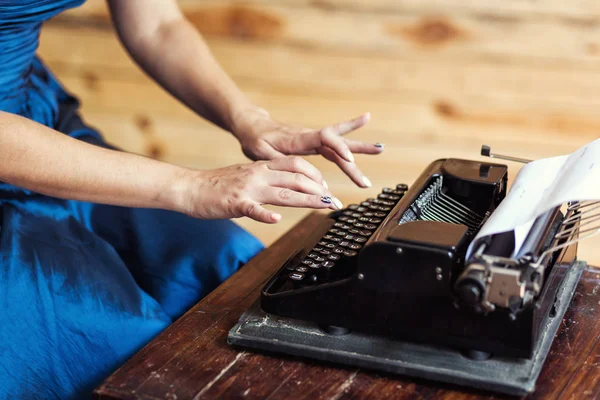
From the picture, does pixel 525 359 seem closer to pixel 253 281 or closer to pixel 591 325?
pixel 591 325

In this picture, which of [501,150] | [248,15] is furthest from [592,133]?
[248,15]

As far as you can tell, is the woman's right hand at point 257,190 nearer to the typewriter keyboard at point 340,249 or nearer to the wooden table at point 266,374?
the typewriter keyboard at point 340,249

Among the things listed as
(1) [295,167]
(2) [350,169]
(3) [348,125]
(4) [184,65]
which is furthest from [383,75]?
(1) [295,167]

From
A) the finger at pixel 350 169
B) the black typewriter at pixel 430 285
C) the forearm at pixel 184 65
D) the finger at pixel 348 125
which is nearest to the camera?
the black typewriter at pixel 430 285

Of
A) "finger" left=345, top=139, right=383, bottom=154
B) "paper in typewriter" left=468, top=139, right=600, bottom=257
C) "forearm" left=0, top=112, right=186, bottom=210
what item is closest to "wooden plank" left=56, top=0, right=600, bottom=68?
"finger" left=345, top=139, right=383, bottom=154

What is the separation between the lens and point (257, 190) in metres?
1.10

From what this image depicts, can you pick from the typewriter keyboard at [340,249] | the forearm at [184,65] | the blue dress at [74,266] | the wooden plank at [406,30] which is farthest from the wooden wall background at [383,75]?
the typewriter keyboard at [340,249]

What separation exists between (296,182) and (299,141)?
32 cm

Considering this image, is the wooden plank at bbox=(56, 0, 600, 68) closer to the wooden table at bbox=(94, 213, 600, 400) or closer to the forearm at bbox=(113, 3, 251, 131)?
the forearm at bbox=(113, 3, 251, 131)

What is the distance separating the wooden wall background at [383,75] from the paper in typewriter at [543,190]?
62.7 inches

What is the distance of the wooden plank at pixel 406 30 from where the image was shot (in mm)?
2627

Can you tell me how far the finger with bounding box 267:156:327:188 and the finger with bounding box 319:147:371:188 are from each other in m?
0.18

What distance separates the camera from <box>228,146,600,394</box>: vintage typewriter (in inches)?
36.8

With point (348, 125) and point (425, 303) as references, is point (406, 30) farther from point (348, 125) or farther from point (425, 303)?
point (425, 303)
